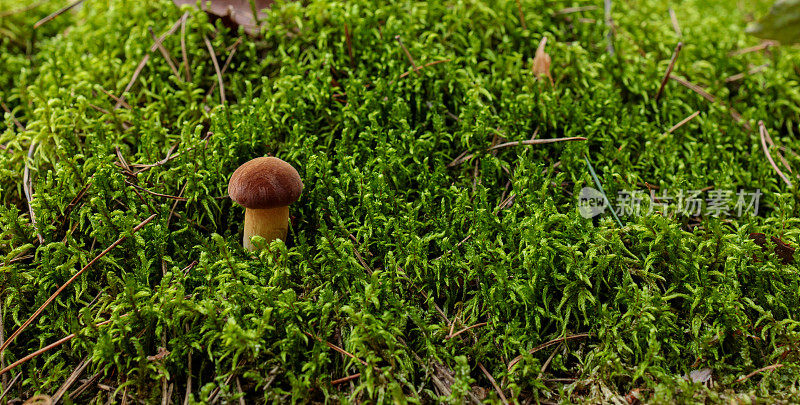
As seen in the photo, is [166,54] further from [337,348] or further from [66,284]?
[337,348]

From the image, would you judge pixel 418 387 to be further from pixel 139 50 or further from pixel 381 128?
pixel 139 50

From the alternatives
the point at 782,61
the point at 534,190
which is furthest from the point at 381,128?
the point at 782,61

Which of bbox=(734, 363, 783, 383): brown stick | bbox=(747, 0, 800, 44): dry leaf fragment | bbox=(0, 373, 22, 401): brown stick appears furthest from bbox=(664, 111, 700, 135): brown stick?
bbox=(0, 373, 22, 401): brown stick

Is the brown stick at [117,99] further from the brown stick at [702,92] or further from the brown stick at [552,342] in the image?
the brown stick at [702,92]

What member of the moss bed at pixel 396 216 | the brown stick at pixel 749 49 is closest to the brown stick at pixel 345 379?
the moss bed at pixel 396 216

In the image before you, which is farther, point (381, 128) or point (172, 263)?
point (381, 128)

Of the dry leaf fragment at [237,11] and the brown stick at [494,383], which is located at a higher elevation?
the dry leaf fragment at [237,11]
